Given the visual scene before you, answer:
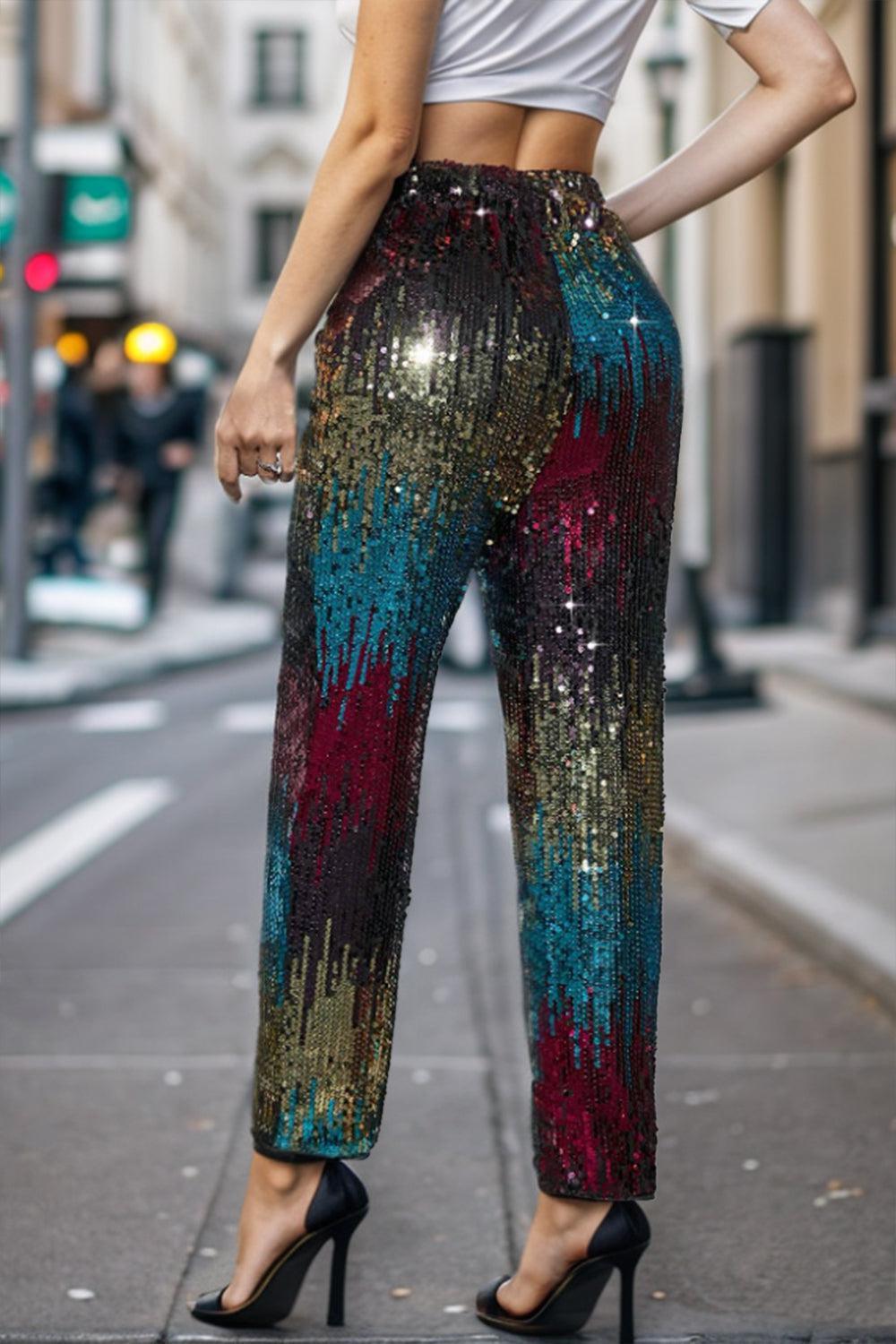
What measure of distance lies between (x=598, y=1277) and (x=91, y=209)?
1042 centimetres

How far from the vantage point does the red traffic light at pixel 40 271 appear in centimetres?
1177

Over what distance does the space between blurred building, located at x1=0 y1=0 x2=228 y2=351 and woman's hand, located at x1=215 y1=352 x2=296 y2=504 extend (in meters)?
11.5

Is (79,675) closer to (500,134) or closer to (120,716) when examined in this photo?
(120,716)

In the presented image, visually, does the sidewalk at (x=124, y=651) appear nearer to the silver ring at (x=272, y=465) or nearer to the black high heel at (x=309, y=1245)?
the black high heel at (x=309, y=1245)

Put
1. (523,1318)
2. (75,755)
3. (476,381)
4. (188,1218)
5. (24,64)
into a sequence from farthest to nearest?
(24,64) < (75,755) < (188,1218) < (523,1318) < (476,381)

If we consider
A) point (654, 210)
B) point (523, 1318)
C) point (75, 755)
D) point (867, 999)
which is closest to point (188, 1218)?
point (523, 1318)

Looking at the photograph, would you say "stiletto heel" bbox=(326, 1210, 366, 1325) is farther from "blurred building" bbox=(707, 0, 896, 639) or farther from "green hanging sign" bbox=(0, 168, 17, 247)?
"green hanging sign" bbox=(0, 168, 17, 247)

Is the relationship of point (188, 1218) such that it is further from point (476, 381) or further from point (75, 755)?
point (75, 755)

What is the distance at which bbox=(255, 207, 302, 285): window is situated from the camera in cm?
5731

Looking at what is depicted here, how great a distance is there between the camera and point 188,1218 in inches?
119

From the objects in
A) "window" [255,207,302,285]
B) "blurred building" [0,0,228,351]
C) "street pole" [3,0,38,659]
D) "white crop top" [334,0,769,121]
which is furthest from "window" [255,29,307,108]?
"white crop top" [334,0,769,121]

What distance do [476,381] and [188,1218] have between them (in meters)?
1.37

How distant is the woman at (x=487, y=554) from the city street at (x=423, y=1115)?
0.28 metres

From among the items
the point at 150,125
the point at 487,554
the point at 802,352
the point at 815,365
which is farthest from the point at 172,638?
the point at 150,125
